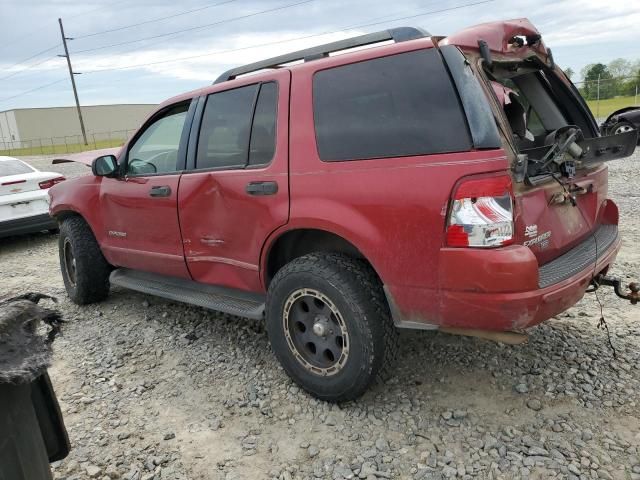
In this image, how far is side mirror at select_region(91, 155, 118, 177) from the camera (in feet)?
14.6

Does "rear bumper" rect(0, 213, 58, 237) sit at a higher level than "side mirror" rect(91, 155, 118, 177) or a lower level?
lower

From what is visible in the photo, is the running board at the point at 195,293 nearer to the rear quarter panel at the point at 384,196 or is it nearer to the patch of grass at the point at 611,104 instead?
the rear quarter panel at the point at 384,196

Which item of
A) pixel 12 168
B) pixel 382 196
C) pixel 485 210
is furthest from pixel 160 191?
pixel 12 168

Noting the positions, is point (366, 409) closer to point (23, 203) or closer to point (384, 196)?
point (384, 196)

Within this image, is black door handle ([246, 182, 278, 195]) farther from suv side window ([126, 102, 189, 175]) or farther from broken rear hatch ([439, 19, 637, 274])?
broken rear hatch ([439, 19, 637, 274])

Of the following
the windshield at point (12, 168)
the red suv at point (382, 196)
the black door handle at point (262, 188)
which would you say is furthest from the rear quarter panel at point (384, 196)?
the windshield at point (12, 168)

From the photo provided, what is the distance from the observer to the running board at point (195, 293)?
359 cm

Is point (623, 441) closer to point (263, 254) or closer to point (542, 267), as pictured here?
point (542, 267)

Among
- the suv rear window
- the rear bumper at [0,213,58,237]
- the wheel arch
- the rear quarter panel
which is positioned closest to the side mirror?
the wheel arch

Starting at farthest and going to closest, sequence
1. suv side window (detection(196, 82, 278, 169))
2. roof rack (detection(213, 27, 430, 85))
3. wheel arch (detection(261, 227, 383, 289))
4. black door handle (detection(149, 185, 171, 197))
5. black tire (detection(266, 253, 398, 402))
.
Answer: black door handle (detection(149, 185, 171, 197)) < suv side window (detection(196, 82, 278, 169)) < wheel arch (detection(261, 227, 383, 289)) < roof rack (detection(213, 27, 430, 85)) < black tire (detection(266, 253, 398, 402))

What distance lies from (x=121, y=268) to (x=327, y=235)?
8.47 ft

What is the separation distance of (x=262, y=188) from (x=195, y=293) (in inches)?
45.6

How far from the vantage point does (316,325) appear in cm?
312

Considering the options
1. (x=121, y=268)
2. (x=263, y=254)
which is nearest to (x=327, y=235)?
(x=263, y=254)
